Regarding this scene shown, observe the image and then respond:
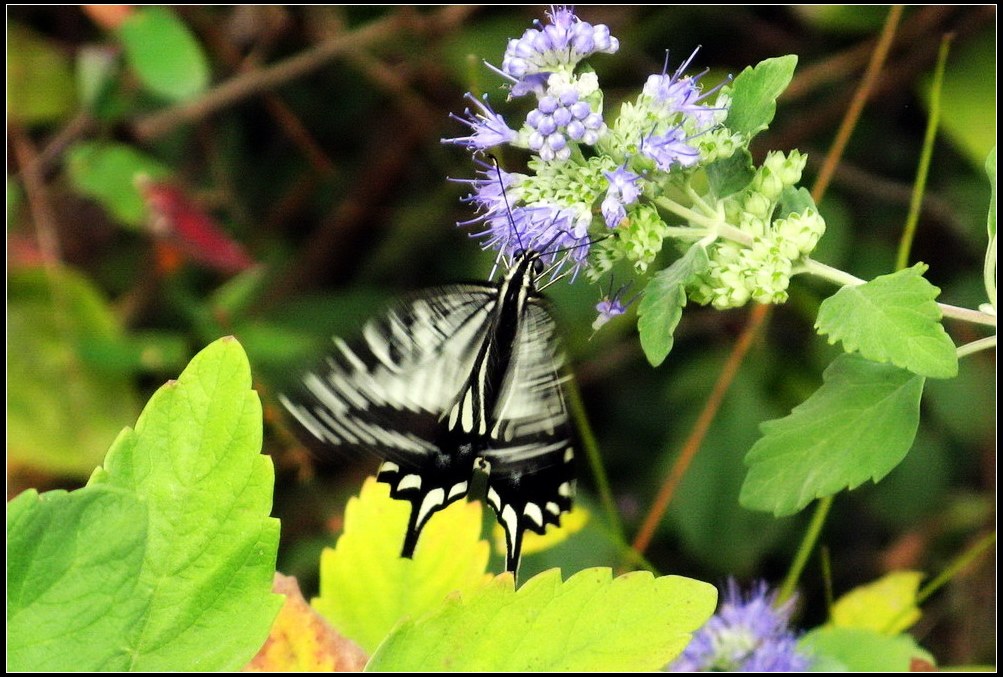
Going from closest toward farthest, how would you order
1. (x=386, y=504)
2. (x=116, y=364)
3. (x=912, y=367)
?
1. (x=912, y=367)
2. (x=386, y=504)
3. (x=116, y=364)

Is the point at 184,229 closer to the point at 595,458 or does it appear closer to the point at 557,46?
the point at 595,458

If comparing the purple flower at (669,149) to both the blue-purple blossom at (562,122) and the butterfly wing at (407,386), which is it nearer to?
the blue-purple blossom at (562,122)

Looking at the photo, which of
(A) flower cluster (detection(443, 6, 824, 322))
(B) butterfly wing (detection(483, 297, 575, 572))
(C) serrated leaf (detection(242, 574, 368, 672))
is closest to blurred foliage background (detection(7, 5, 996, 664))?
(B) butterfly wing (detection(483, 297, 575, 572))

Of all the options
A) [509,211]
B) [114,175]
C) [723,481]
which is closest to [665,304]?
[509,211]

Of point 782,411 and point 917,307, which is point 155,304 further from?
point 917,307

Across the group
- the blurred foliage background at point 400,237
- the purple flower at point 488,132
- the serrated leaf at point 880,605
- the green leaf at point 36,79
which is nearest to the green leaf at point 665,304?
the purple flower at point 488,132

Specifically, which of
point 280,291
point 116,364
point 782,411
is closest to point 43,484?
point 116,364
